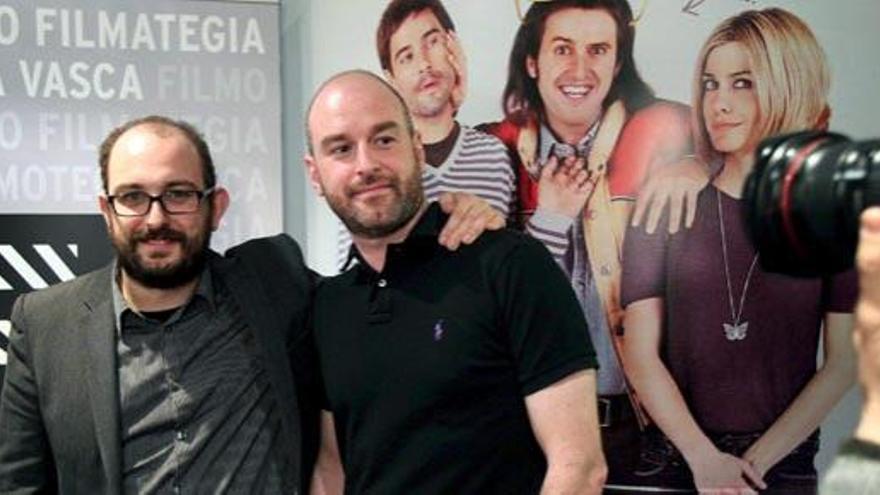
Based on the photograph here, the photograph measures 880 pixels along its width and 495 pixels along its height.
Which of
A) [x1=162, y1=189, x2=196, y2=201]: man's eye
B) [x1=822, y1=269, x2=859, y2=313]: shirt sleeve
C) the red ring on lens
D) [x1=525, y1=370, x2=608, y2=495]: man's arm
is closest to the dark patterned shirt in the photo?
[x1=162, y1=189, x2=196, y2=201]: man's eye

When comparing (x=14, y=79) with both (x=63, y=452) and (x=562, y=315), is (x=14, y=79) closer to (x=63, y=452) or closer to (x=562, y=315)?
(x=63, y=452)

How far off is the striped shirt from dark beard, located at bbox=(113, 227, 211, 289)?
59 centimetres

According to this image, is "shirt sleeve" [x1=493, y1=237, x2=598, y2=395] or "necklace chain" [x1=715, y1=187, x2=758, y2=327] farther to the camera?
"necklace chain" [x1=715, y1=187, x2=758, y2=327]

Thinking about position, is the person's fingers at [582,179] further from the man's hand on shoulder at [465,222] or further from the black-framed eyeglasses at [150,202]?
the black-framed eyeglasses at [150,202]

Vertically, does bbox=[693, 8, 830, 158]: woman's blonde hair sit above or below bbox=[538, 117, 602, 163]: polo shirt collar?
above

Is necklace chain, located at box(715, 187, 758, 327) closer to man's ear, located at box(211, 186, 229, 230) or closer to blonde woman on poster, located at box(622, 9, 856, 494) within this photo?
blonde woman on poster, located at box(622, 9, 856, 494)

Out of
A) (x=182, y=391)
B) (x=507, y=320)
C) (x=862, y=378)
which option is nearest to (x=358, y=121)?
(x=507, y=320)

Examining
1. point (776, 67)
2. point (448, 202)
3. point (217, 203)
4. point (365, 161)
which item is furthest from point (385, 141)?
point (776, 67)

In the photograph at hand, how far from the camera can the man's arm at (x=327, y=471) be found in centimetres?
215

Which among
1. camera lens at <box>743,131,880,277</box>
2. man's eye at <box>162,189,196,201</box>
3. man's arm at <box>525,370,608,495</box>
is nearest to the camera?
camera lens at <box>743,131,880,277</box>

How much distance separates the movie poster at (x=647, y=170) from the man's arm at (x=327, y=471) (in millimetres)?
604

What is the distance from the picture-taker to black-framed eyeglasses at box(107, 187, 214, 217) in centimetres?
206

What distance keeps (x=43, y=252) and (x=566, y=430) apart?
1.33 meters

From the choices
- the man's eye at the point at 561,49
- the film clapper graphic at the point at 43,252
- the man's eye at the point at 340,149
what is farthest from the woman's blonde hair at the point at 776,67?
the film clapper graphic at the point at 43,252
